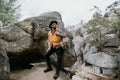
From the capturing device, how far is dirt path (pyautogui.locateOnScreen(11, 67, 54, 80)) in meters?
16.9

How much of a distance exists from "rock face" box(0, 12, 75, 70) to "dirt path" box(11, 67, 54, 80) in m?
0.74

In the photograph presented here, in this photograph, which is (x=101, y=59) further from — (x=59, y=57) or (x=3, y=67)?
(x=3, y=67)

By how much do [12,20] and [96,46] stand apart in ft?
65.1

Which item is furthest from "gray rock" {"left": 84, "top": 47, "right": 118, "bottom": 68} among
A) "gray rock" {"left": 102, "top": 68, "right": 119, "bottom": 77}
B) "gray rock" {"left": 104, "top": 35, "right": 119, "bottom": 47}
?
"gray rock" {"left": 104, "top": 35, "right": 119, "bottom": 47}

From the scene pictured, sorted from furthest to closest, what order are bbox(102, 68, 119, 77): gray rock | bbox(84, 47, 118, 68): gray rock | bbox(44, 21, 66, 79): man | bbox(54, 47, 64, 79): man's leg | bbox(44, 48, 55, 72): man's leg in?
bbox(84, 47, 118, 68): gray rock → bbox(102, 68, 119, 77): gray rock → bbox(44, 48, 55, 72): man's leg → bbox(54, 47, 64, 79): man's leg → bbox(44, 21, 66, 79): man

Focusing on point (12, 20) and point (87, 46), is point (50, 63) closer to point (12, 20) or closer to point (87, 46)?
point (87, 46)

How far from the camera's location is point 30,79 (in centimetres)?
1712

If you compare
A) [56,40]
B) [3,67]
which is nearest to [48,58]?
[56,40]

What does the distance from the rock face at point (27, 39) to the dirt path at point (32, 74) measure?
74 centimetres

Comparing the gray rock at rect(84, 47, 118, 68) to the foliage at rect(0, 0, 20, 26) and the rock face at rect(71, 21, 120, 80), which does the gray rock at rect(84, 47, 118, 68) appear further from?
the foliage at rect(0, 0, 20, 26)

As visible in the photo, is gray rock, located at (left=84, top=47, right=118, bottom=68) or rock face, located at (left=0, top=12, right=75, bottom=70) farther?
rock face, located at (left=0, top=12, right=75, bottom=70)

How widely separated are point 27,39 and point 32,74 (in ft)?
5.81

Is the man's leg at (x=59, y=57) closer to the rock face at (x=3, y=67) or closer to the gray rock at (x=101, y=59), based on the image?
the rock face at (x=3, y=67)

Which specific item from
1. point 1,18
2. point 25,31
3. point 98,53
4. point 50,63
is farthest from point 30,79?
point 1,18
